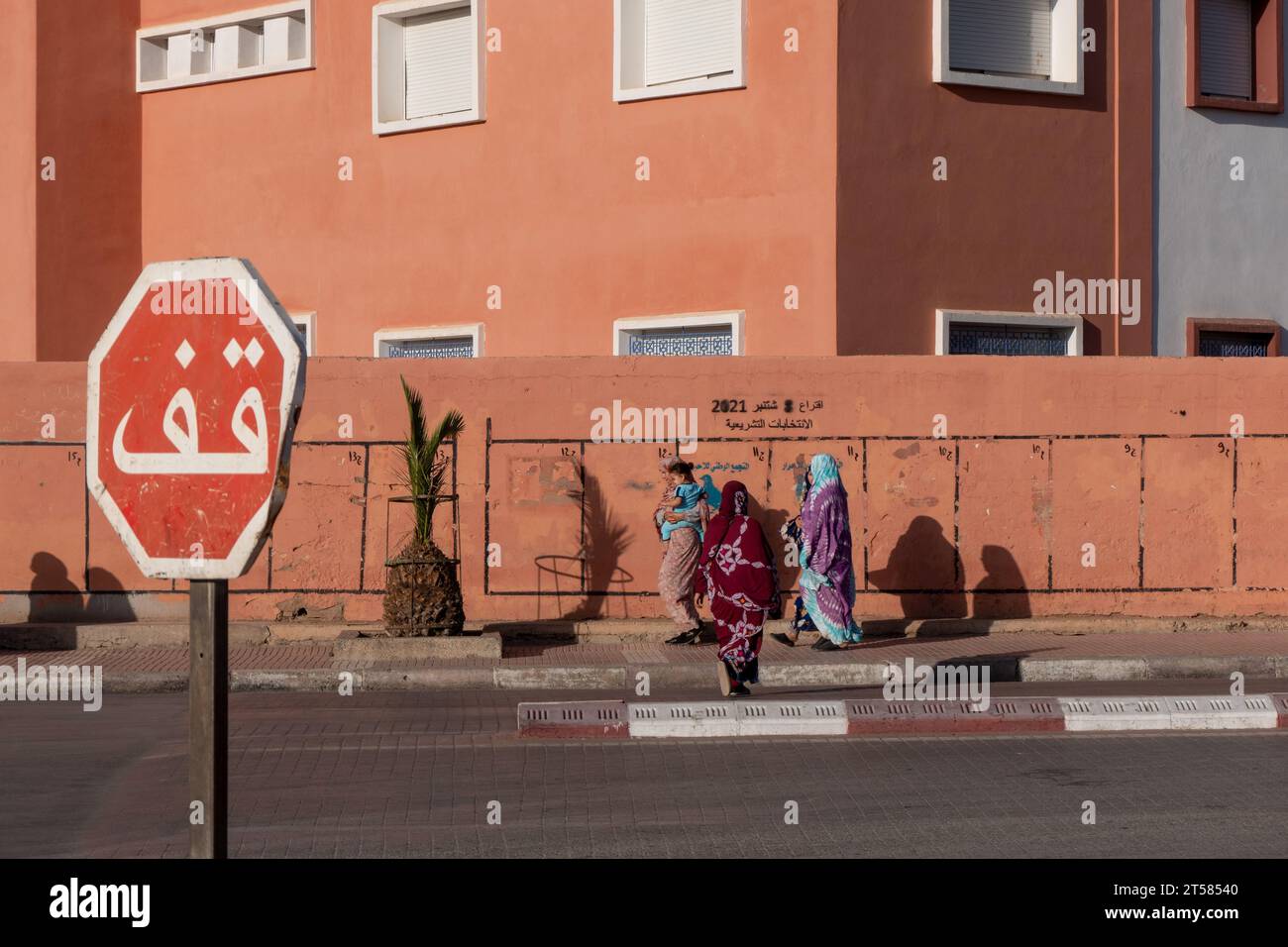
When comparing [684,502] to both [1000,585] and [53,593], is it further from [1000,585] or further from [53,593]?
[53,593]

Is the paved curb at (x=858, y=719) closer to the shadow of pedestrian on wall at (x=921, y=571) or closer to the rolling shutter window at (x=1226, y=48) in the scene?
the shadow of pedestrian on wall at (x=921, y=571)

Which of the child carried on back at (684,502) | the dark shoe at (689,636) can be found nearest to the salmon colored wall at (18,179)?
the child carried on back at (684,502)

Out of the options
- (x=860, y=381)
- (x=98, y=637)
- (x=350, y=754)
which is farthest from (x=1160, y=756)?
(x=98, y=637)

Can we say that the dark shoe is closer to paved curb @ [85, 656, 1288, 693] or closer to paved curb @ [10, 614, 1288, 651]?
paved curb @ [10, 614, 1288, 651]

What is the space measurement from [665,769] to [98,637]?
29.4 feet

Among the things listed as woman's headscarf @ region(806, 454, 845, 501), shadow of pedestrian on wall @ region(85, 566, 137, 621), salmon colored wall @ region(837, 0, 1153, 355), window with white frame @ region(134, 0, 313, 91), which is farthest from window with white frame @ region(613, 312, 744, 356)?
shadow of pedestrian on wall @ region(85, 566, 137, 621)

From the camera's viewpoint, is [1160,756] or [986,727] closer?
[1160,756]

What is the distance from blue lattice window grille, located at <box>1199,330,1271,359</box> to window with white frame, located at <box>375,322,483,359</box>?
8713 millimetres

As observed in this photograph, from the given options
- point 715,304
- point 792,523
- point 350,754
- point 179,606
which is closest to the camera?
point 350,754

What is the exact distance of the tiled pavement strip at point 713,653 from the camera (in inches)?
615

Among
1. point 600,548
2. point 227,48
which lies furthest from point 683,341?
point 227,48

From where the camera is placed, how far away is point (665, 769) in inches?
406
